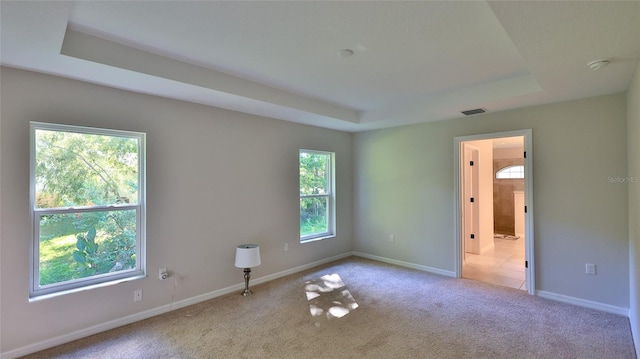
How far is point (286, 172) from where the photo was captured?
15.0 ft

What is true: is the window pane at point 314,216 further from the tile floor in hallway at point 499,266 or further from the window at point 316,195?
the tile floor in hallway at point 499,266

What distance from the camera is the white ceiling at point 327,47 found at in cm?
182

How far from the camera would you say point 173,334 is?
278cm

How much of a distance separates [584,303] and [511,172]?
5.42 meters

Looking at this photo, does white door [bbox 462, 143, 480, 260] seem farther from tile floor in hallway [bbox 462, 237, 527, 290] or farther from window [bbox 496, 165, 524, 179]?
window [bbox 496, 165, 524, 179]

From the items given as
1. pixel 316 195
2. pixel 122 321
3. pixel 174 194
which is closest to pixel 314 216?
pixel 316 195

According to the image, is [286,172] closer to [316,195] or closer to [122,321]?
[316,195]

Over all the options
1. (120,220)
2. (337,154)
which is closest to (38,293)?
(120,220)

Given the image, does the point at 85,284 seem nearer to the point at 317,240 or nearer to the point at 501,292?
the point at 317,240

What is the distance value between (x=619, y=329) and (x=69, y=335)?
A: 496 cm

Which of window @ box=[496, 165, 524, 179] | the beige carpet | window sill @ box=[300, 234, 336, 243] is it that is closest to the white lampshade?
the beige carpet

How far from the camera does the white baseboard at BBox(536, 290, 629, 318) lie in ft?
10.3

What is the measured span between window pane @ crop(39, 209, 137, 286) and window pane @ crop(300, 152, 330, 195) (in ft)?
8.16

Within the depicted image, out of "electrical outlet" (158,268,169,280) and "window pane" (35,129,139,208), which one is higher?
"window pane" (35,129,139,208)
